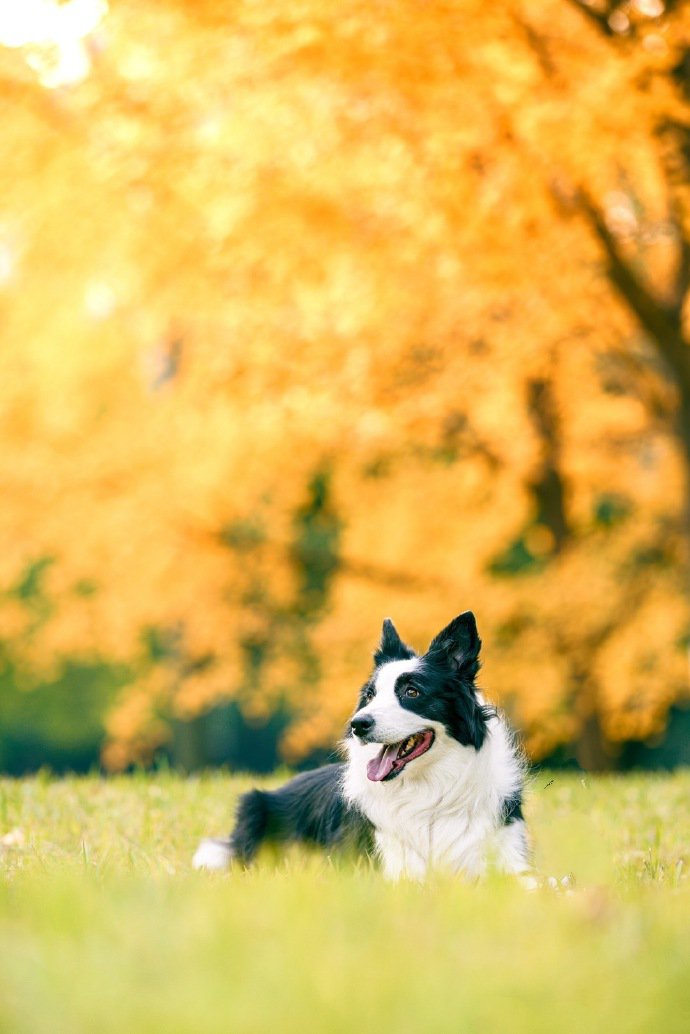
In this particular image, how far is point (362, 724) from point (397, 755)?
0.21 m

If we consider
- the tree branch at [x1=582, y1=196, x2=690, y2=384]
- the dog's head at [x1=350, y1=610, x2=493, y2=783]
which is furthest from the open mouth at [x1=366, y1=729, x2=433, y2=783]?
the tree branch at [x1=582, y1=196, x2=690, y2=384]

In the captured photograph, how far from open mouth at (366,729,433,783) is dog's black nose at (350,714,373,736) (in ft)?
0.49

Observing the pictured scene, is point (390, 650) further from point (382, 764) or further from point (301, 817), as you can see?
point (301, 817)

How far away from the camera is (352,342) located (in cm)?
1001

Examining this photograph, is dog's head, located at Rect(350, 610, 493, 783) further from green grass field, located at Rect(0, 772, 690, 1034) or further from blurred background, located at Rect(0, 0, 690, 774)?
blurred background, located at Rect(0, 0, 690, 774)

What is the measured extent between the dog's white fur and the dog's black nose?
0.06 feet

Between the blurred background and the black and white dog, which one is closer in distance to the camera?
the black and white dog

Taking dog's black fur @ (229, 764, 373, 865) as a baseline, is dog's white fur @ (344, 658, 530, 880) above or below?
above

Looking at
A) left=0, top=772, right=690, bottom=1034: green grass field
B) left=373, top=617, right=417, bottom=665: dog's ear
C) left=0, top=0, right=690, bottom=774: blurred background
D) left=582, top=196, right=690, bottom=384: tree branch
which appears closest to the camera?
left=0, top=772, right=690, bottom=1034: green grass field

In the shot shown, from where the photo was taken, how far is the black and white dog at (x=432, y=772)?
146 inches

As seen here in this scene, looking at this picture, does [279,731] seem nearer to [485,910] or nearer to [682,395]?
[682,395]

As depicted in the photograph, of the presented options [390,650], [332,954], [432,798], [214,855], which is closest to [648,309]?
[390,650]

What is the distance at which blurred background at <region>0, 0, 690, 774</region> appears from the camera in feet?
20.8

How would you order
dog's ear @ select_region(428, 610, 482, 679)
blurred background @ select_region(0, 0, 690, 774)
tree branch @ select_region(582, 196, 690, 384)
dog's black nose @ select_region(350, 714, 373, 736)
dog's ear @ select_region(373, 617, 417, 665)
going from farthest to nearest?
tree branch @ select_region(582, 196, 690, 384) → blurred background @ select_region(0, 0, 690, 774) → dog's ear @ select_region(373, 617, 417, 665) → dog's ear @ select_region(428, 610, 482, 679) → dog's black nose @ select_region(350, 714, 373, 736)
